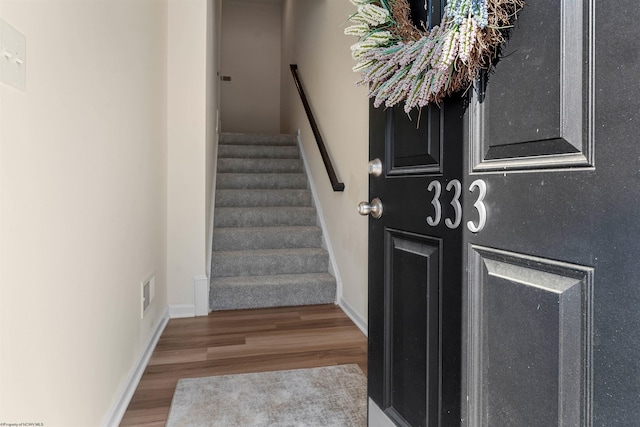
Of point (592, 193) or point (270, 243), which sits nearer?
point (592, 193)

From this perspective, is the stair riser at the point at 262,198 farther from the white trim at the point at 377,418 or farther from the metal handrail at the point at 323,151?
the white trim at the point at 377,418

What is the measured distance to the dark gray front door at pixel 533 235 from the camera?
53 cm

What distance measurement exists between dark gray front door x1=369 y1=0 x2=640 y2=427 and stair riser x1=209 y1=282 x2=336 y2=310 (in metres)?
1.84

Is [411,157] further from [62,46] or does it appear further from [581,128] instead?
[62,46]

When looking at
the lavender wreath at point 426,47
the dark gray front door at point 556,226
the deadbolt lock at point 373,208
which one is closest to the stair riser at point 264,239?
the deadbolt lock at point 373,208

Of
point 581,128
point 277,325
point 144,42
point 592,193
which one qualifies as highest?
point 144,42

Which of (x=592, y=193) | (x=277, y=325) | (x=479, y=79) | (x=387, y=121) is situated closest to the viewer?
(x=592, y=193)

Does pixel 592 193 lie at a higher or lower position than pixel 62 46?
lower

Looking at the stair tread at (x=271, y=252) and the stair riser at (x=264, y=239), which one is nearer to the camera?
the stair tread at (x=271, y=252)

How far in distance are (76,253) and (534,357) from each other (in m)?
1.18

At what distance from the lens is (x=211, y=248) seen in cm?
308

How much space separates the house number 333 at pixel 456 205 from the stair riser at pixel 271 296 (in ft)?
6.70

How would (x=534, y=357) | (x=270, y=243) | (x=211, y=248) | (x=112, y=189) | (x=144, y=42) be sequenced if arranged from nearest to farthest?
1. (x=534, y=357)
2. (x=112, y=189)
3. (x=144, y=42)
4. (x=211, y=248)
5. (x=270, y=243)

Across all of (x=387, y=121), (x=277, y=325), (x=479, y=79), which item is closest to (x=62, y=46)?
(x=387, y=121)
